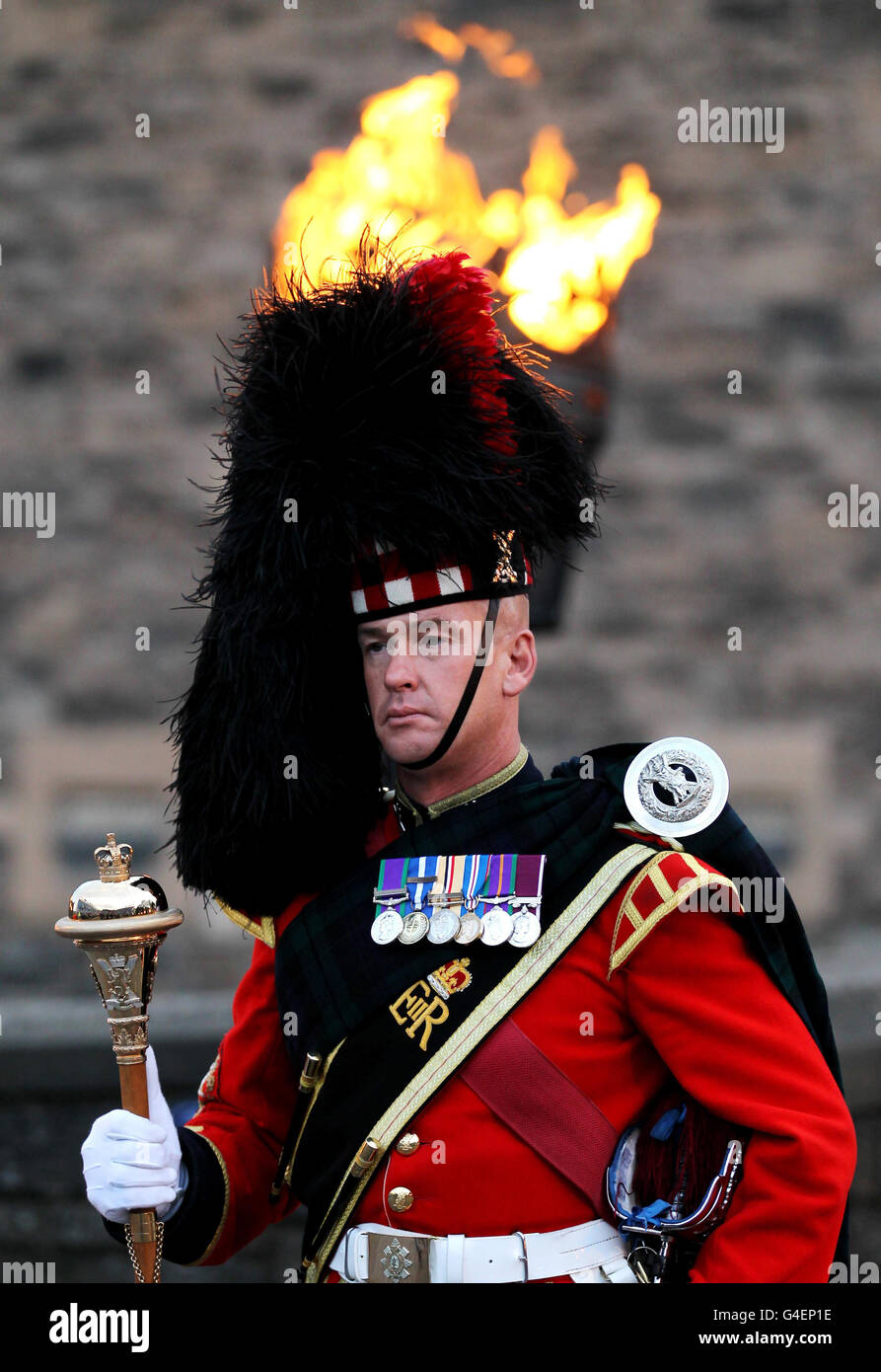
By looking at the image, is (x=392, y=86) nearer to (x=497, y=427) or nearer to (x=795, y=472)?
(x=795, y=472)

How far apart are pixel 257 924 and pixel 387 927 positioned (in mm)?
310

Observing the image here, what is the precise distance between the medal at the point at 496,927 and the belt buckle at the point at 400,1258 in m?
0.43

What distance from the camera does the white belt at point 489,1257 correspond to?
2.07 metres

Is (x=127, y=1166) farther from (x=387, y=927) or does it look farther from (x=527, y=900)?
(x=527, y=900)

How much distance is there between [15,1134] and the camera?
168 inches

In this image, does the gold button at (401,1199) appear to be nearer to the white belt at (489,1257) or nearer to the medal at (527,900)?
the white belt at (489,1257)

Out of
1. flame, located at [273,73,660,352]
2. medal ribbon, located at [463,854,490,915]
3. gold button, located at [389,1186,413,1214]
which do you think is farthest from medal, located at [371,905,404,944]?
flame, located at [273,73,660,352]

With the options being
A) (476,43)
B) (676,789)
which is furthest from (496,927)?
(476,43)

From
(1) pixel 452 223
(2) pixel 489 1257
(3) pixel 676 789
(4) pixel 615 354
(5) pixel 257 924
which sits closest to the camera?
(2) pixel 489 1257

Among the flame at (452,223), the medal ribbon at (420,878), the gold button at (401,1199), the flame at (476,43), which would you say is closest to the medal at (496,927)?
the medal ribbon at (420,878)

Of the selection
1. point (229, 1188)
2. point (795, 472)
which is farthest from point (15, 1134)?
point (795, 472)

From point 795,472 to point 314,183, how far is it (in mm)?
1881

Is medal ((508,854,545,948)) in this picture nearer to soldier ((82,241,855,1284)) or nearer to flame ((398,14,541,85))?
soldier ((82,241,855,1284))

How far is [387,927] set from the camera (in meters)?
2.24
